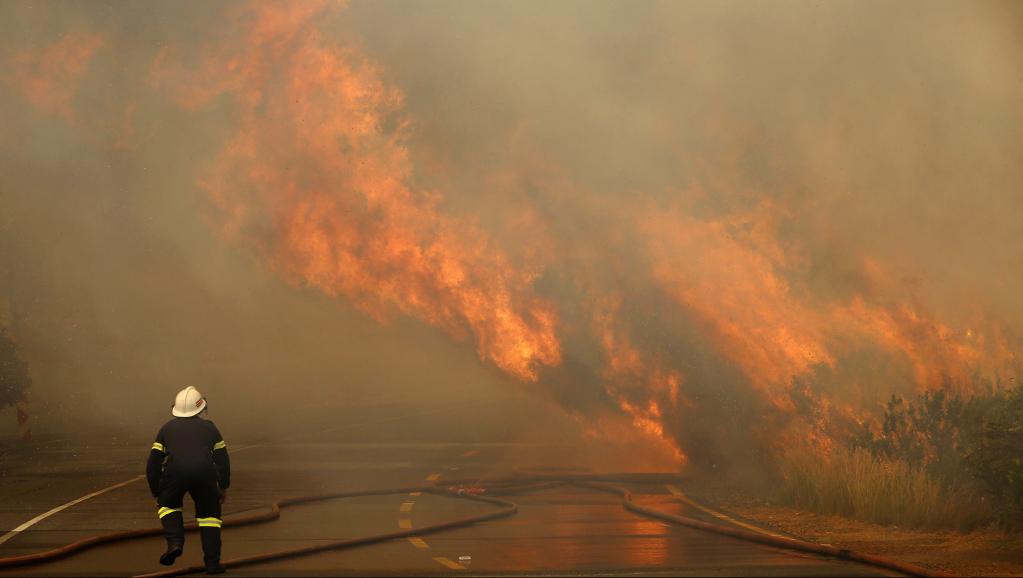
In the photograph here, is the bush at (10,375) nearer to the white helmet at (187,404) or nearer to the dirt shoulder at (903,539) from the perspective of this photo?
the dirt shoulder at (903,539)

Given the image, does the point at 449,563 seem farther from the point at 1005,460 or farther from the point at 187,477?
the point at 1005,460

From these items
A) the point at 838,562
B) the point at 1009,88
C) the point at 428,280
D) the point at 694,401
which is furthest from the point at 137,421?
the point at 838,562

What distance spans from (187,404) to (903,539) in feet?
27.0

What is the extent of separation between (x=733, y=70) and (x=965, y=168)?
4.80 metres

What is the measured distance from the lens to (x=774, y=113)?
23.8 metres

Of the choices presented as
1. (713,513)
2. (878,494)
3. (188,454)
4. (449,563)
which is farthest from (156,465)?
(878,494)

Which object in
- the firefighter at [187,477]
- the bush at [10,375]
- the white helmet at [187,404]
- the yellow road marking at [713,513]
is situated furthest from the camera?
the bush at [10,375]

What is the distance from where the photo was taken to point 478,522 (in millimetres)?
15500

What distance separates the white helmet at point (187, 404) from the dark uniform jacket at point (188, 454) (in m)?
0.06

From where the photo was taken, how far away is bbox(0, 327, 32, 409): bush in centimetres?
3959

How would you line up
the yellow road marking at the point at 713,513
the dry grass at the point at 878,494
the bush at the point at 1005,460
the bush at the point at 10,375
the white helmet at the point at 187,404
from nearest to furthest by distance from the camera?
the white helmet at the point at 187,404, the bush at the point at 1005,460, the yellow road marking at the point at 713,513, the dry grass at the point at 878,494, the bush at the point at 10,375

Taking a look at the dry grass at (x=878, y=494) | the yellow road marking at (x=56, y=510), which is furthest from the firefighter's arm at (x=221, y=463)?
the dry grass at (x=878, y=494)

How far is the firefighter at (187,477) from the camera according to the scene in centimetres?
1135

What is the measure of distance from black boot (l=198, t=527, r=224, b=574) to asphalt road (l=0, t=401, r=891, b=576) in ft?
1.10
